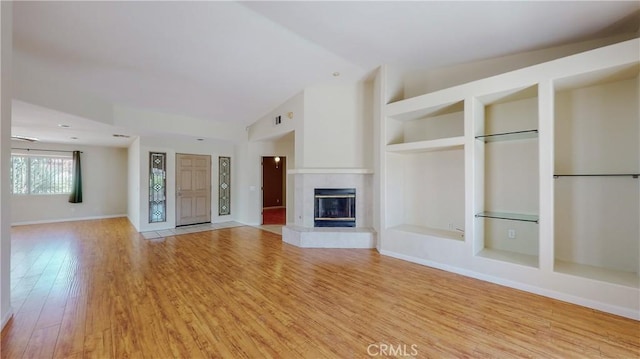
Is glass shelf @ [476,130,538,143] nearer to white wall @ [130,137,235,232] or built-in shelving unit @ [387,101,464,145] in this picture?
built-in shelving unit @ [387,101,464,145]

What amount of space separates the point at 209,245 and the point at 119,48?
342 cm

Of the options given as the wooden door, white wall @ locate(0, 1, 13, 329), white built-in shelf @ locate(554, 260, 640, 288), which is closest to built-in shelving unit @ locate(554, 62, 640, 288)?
white built-in shelf @ locate(554, 260, 640, 288)

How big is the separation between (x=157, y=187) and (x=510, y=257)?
7330 mm

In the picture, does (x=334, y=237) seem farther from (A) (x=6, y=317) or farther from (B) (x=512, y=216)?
(A) (x=6, y=317)

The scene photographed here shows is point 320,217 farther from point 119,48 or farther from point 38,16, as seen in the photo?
point 38,16

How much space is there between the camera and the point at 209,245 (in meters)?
4.98

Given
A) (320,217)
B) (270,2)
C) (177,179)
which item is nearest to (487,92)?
(270,2)

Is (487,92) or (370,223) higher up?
(487,92)

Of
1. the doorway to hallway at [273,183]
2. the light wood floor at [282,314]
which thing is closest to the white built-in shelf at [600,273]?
the light wood floor at [282,314]

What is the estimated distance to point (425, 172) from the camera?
450cm

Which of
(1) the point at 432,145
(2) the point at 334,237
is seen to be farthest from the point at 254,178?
(1) the point at 432,145

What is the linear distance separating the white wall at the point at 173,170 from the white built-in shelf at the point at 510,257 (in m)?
6.07

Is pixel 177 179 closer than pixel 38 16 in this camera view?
No

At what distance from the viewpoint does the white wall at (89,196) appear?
729 cm
